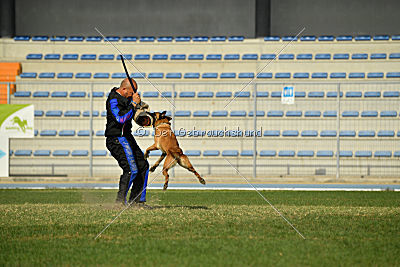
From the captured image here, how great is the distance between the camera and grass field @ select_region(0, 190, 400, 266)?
5.43m

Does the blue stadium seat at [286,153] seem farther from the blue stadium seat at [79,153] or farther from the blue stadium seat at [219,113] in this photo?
the blue stadium seat at [79,153]

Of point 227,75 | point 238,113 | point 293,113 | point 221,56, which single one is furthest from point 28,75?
point 293,113

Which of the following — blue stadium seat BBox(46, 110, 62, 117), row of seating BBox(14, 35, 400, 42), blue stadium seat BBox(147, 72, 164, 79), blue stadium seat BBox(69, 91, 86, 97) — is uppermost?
row of seating BBox(14, 35, 400, 42)

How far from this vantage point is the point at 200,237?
6.54m

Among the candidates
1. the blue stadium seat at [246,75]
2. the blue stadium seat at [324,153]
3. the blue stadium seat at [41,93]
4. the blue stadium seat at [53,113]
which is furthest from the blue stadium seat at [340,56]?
the blue stadium seat at [41,93]

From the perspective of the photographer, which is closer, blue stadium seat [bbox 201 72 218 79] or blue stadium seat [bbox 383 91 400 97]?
blue stadium seat [bbox 383 91 400 97]

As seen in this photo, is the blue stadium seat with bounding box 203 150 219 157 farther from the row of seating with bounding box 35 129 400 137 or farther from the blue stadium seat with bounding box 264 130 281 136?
the blue stadium seat with bounding box 264 130 281 136

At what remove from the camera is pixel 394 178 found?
19.3m

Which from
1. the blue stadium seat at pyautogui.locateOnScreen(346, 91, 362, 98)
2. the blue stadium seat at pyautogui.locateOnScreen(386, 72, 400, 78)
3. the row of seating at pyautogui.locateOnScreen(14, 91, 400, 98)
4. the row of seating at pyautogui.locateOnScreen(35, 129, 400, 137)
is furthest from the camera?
the blue stadium seat at pyautogui.locateOnScreen(386, 72, 400, 78)

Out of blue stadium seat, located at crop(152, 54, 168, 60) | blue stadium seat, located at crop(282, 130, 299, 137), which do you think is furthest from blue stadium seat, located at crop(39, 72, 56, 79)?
blue stadium seat, located at crop(282, 130, 299, 137)

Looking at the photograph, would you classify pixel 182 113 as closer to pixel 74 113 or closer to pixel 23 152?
pixel 74 113

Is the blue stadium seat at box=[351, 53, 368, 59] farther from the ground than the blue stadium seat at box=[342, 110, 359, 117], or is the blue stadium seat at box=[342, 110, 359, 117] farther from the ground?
the blue stadium seat at box=[351, 53, 368, 59]

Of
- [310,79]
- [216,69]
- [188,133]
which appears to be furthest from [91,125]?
[310,79]

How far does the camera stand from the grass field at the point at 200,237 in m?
5.43
